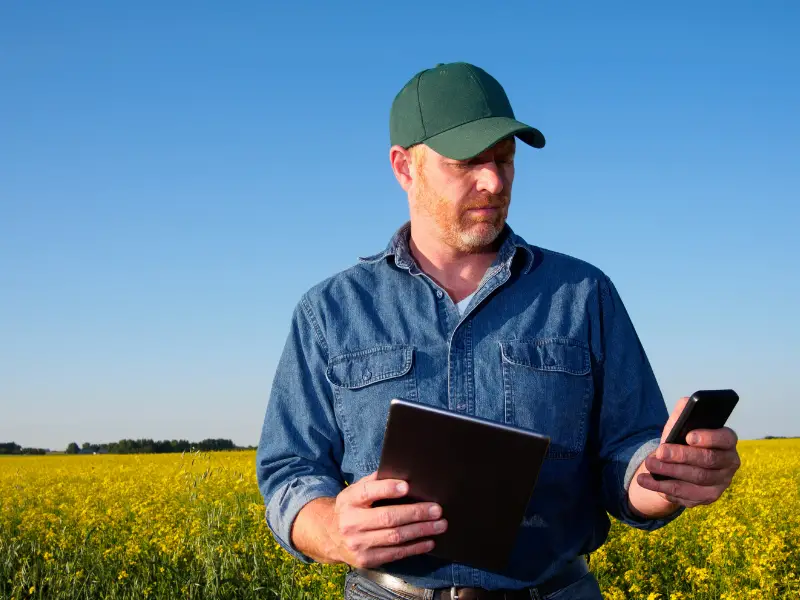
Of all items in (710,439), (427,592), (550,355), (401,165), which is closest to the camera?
(710,439)

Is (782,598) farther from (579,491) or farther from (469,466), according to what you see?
(469,466)

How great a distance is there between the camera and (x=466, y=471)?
5.38 ft

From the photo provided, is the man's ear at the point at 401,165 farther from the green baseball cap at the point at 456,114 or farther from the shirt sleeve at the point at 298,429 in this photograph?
the shirt sleeve at the point at 298,429

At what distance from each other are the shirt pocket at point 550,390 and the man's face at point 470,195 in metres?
0.30

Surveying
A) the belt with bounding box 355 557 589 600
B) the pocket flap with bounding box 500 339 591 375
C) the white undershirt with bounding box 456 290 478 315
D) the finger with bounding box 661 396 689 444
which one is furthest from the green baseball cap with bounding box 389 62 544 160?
the belt with bounding box 355 557 589 600

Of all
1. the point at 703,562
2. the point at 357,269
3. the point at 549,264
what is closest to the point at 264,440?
the point at 357,269

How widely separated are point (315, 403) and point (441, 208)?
614 mm

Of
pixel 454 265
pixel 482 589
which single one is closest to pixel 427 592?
pixel 482 589

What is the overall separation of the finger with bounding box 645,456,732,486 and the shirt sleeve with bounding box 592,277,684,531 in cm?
25

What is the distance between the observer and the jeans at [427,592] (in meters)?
1.89

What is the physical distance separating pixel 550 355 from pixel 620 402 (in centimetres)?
23

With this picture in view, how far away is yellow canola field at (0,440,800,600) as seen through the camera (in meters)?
5.15

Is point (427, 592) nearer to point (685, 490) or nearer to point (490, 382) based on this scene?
point (490, 382)

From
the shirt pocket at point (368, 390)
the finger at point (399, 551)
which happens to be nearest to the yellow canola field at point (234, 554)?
the shirt pocket at point (368, 390)
